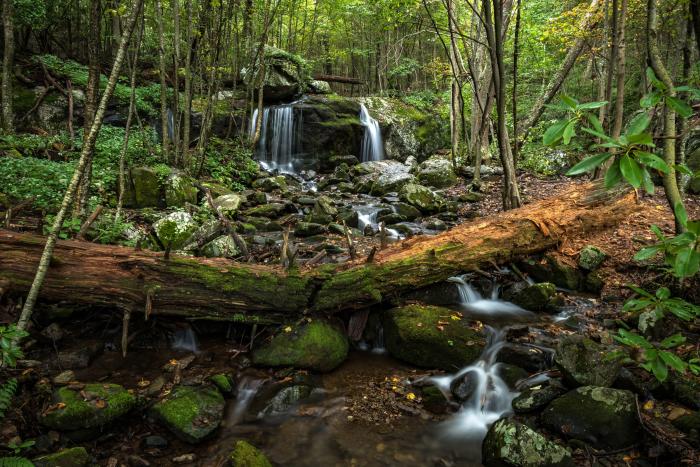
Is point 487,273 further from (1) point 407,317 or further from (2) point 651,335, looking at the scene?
(2) point 651,335

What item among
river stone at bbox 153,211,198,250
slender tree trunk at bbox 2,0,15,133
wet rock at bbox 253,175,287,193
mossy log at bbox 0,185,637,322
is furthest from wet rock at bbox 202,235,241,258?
slender tree trunk at bbox 2,0,15,133

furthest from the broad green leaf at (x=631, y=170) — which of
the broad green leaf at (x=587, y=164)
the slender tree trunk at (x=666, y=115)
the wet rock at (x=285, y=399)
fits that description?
the wet rock at (x=285, y=399)

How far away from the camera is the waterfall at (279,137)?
641 inches

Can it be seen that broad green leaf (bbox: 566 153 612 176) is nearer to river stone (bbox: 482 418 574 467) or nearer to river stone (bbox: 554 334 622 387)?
river stone (bbox: 482 418 574 467)

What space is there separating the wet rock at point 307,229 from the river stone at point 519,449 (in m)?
5.86

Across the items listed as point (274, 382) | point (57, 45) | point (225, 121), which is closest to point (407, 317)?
point (274, 382)

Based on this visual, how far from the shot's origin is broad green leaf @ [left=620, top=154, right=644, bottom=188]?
52.9 inches

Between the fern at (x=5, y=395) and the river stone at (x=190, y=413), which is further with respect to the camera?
the river stone at (x=190, y=413)

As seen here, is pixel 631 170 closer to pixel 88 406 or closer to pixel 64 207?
pixel 64 207

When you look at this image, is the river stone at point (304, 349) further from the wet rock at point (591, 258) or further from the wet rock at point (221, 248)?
the wet rock at point (591, 258)

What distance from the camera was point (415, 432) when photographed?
A: 380 cm

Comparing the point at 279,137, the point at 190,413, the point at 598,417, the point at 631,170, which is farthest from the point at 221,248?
the point at 279,137

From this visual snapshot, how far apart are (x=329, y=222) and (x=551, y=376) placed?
608 centimetres

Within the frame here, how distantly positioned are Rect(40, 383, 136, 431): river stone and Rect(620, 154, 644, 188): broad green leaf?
13.4ft
